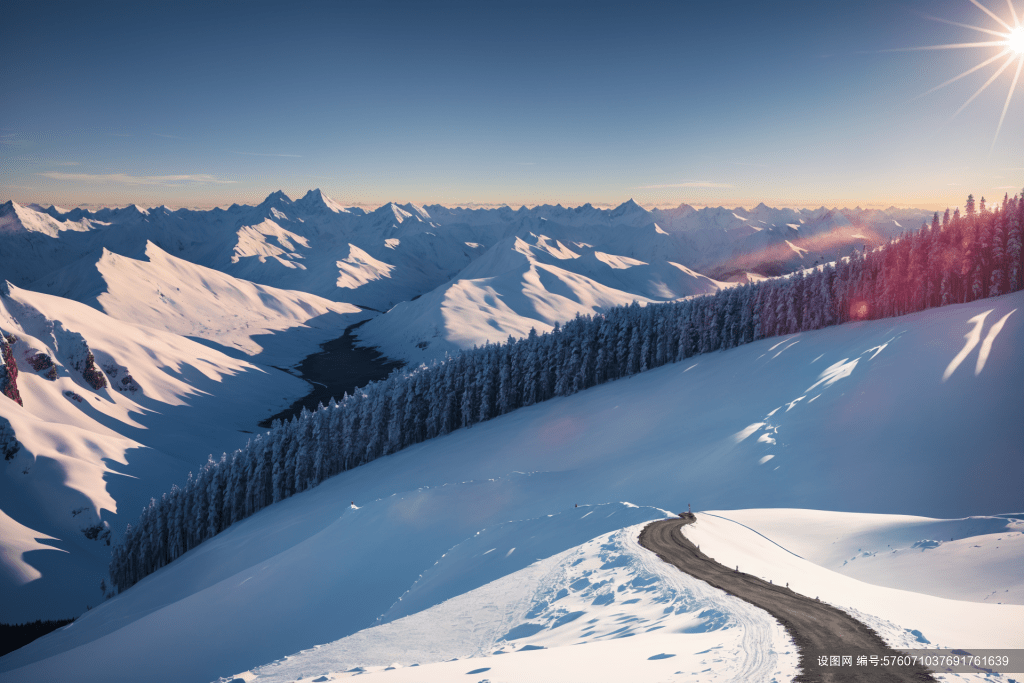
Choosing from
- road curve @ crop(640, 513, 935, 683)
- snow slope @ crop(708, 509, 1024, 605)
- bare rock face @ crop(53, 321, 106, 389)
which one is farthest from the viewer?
bare rock face @ crop(53, 321, 106, 389)

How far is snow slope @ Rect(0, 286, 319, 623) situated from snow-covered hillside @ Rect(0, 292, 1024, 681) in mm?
25819

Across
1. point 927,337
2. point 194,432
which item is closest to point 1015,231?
point 927,337

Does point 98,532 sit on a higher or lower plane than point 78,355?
lower

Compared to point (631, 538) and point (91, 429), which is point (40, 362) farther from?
point (631, 538)

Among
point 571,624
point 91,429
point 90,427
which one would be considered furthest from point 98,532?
point 571,624

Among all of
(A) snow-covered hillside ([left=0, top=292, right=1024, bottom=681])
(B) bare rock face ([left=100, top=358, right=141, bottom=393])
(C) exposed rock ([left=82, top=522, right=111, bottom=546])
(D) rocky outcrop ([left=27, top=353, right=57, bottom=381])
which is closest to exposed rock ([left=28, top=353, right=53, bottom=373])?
(D) rocky outcrop ([left=27, top=353, right=57, bottom=381])

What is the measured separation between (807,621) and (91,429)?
461 feet

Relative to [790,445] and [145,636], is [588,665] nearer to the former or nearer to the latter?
[145,636]

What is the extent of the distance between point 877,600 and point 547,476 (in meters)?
33.0

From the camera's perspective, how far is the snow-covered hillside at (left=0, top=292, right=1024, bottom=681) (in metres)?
18.3

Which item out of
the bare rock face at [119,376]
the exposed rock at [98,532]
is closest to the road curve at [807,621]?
the exposed rock at [98,532]

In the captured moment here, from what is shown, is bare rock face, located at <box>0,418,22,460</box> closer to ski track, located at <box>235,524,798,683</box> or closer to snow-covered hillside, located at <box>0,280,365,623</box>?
snow-covered hillside, located at <box>0,280,365,623</box>

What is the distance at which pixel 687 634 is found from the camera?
1627 cm

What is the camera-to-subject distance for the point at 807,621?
682 inches
